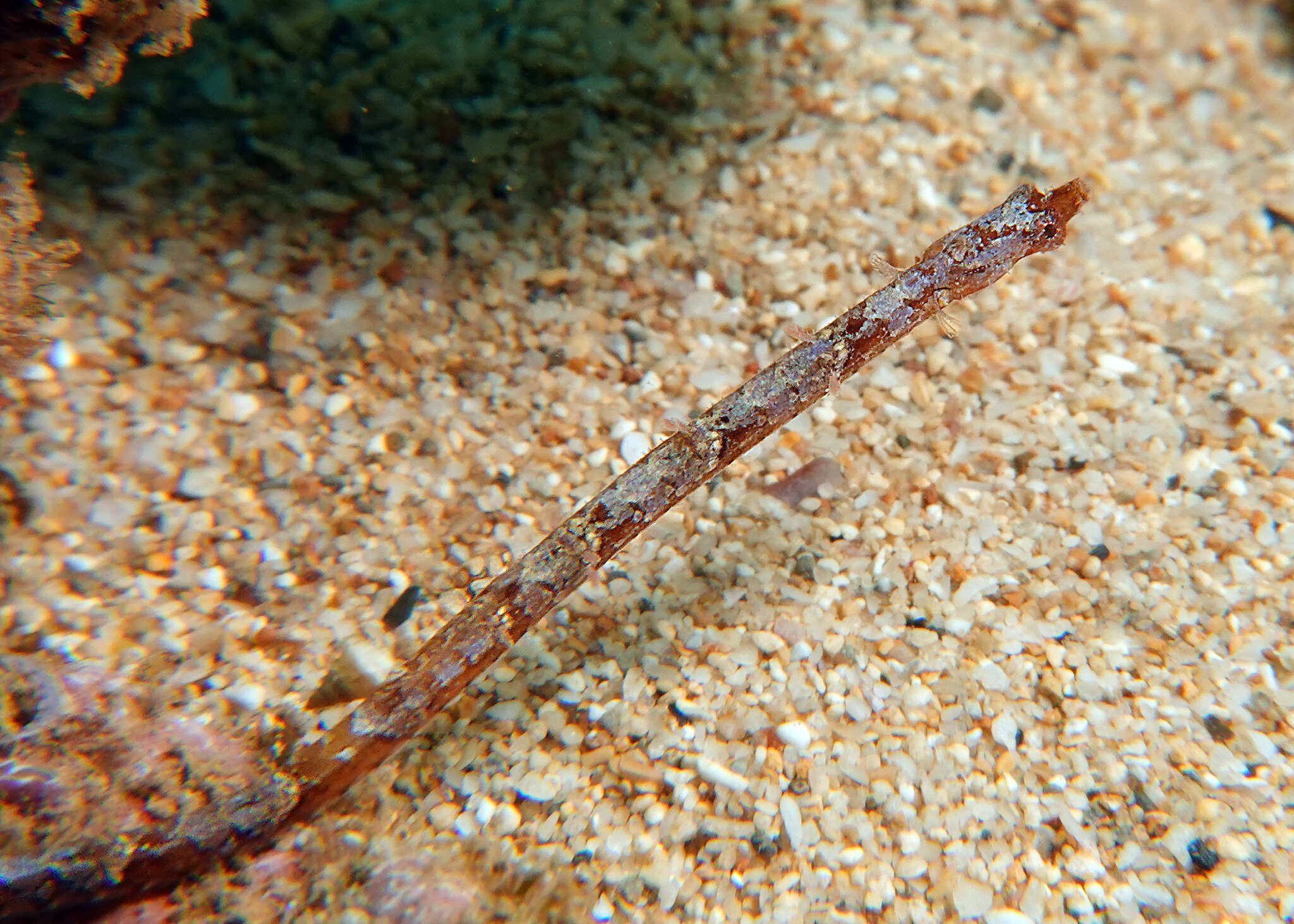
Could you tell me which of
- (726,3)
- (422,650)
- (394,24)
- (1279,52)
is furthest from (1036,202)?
(1279,52)

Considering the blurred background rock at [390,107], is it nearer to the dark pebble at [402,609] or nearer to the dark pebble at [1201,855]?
the dark pebble at [402,609]

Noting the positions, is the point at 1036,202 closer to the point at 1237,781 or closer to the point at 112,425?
the point at 1237,781

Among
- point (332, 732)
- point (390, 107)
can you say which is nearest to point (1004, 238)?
point (332, 732)

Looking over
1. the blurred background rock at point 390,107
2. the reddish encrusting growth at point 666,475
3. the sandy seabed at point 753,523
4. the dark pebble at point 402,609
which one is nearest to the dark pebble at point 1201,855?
the sandy seabed at point 753,523

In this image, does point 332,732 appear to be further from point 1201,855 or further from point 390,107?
point 390,107

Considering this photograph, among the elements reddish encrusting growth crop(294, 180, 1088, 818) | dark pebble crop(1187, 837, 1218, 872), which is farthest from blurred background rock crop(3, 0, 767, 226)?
dark pebble crop(1187, 837, 1218, 872)
